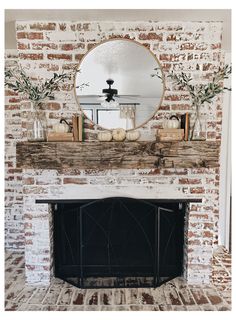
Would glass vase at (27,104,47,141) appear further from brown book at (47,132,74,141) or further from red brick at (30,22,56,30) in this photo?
red brick at (30,22,56,30)

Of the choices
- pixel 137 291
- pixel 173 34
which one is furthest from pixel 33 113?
pixel 137 291

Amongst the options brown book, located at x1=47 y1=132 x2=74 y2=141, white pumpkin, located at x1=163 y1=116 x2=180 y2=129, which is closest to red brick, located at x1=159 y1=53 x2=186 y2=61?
white pumpkin, located at x1=163 y1=116 x2=180 y2=129

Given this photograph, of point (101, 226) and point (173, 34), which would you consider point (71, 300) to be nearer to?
point (101, 226)

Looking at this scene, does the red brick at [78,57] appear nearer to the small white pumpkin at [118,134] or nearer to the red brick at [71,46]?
the red brick at [71,46]

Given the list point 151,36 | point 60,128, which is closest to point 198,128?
point 151,36

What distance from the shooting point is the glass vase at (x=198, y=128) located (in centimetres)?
225

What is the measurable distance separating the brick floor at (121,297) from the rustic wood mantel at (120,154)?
102 cm

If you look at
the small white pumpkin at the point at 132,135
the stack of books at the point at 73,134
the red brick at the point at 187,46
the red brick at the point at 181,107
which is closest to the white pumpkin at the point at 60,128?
the stack of books at the point at 73,134

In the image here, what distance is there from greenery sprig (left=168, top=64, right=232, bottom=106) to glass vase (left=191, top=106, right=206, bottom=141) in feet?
0.29

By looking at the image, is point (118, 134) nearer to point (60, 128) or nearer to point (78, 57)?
point (60, 128)

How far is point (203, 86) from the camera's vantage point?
2.34 metres
